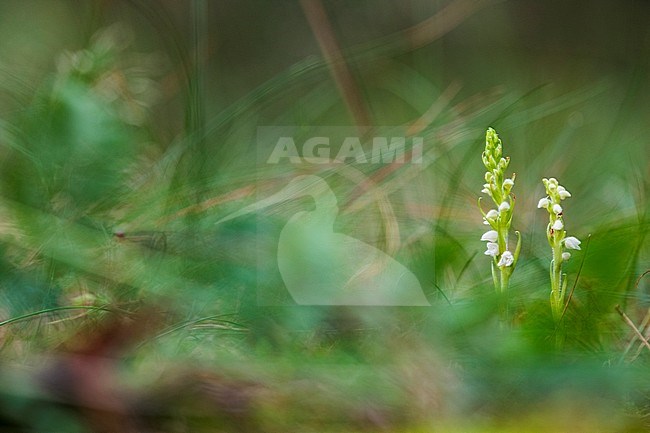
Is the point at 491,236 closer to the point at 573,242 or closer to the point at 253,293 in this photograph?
the point at 573,242

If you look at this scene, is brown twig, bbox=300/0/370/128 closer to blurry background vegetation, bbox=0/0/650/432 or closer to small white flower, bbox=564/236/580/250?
blurry background vegetation, bbox=0/0/650/432

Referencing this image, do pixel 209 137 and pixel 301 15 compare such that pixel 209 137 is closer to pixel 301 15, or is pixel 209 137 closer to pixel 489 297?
pixel 489 297

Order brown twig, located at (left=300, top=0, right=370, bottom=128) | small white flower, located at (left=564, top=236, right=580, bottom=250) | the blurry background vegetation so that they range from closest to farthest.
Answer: the blurry background vegetation → small white flower, located at (left=564, top=236, right=580, bottom=250) → brown twig, located at (left=300, top=0, right=370, bottom=128)

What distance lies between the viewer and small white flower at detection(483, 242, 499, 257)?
410 mm

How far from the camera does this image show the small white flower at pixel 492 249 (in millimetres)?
410

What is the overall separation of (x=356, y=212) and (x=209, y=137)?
0.11m

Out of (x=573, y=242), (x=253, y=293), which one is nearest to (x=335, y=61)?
(x=573, y=242)

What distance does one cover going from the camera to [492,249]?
42 centimetres

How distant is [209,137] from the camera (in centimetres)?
39

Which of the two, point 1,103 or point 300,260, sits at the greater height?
point 1,103

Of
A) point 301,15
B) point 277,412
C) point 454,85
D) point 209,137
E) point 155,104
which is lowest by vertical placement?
point 277,412

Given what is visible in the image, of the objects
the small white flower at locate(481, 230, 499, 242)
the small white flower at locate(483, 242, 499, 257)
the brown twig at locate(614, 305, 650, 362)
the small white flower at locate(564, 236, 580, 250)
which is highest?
the small white flower at locate(481, 230, 499, 242)

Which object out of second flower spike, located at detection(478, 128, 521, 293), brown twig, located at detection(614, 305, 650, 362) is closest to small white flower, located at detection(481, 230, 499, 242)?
second flower spike, located at detection(478, 128, 521, 293)

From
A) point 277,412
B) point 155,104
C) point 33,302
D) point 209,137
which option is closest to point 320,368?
point 277,412
